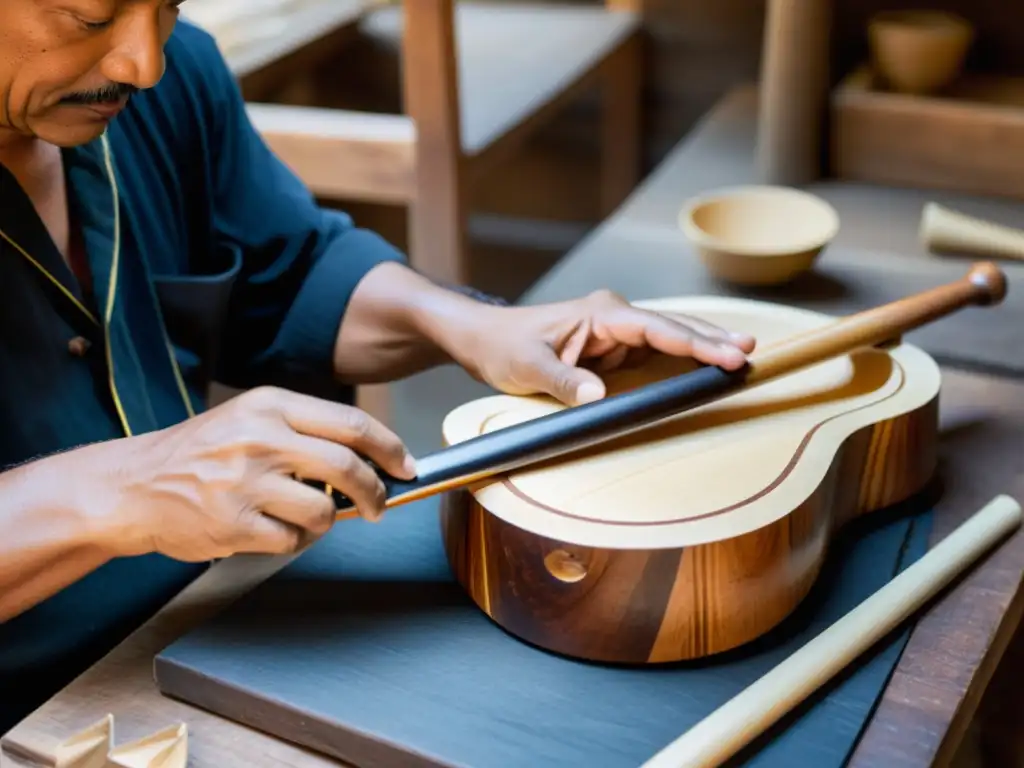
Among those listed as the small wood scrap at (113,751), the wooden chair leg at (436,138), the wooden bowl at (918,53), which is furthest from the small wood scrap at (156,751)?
the wooden bowl at (918,53)

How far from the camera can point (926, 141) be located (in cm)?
173

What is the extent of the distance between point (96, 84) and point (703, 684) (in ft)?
2.11

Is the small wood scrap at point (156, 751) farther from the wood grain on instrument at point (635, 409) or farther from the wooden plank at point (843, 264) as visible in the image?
the wooden plank at point (843, 264)

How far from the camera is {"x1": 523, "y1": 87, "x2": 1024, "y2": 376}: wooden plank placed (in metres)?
1.35

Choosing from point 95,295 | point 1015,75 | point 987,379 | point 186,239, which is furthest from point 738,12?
point 95,295

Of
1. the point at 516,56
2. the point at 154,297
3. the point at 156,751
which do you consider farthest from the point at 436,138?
the point at 156,751

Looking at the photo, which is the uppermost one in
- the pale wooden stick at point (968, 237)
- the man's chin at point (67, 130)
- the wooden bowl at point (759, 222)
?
the man's chin at point (67, 130)

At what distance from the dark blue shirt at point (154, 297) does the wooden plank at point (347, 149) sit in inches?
21.7

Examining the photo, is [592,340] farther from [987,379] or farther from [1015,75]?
[1015,75]

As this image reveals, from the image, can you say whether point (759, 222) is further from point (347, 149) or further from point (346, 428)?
point (346, 428)

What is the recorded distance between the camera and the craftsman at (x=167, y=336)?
2.67 ft

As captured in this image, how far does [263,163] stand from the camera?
4.23 ft

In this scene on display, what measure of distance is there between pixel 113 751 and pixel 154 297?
1.65 ft

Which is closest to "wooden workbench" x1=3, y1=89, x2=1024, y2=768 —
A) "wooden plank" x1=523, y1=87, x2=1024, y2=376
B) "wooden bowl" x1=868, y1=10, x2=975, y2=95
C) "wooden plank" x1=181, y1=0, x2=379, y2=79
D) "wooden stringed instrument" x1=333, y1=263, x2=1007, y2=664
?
"wooden plank" x1=523, y1=87, x2=1024, y2=376
